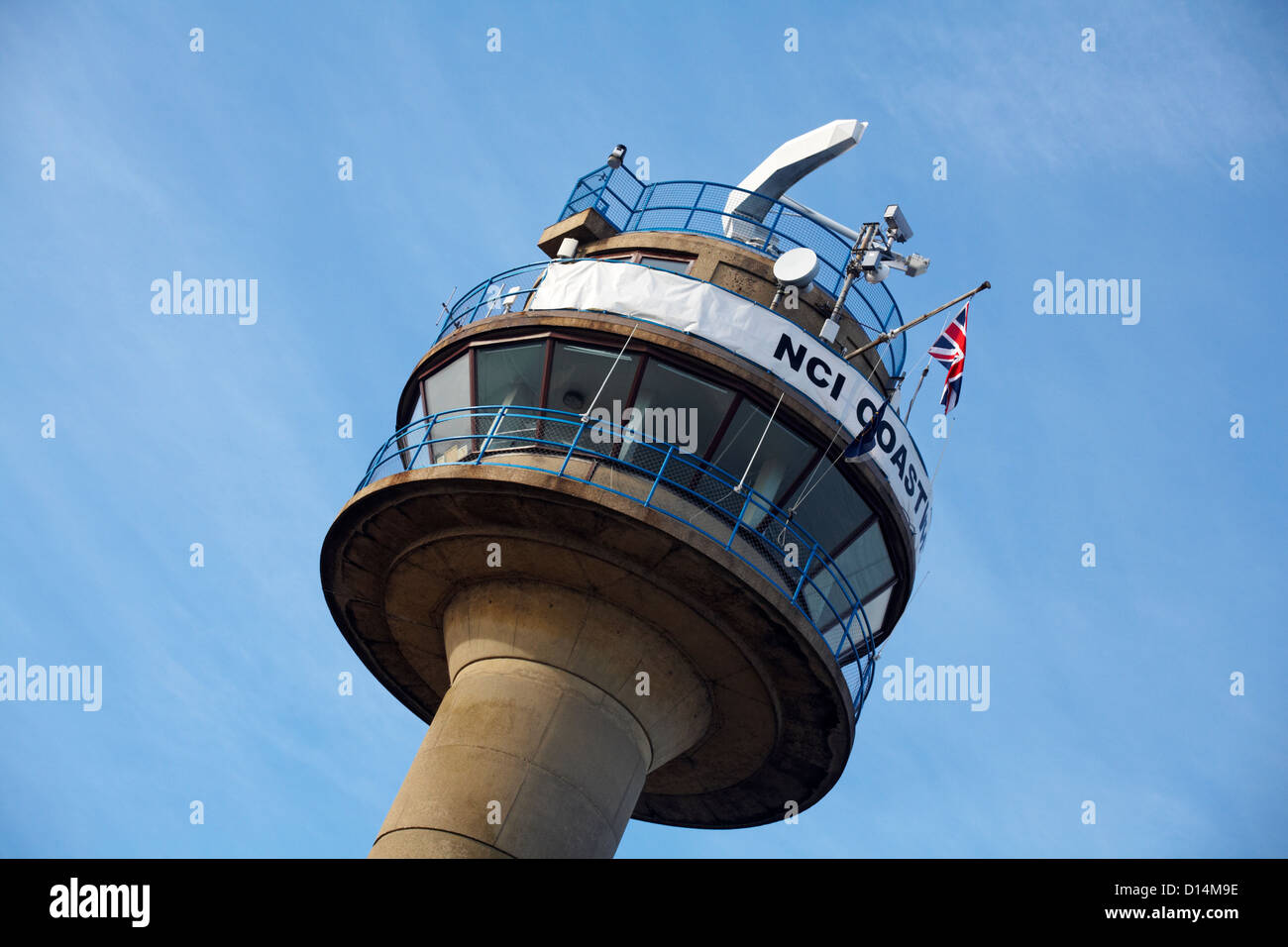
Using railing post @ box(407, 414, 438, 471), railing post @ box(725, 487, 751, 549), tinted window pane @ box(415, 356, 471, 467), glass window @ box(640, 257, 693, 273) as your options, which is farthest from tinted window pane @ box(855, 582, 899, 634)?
railing post @ box(407, 414, 438, 471)

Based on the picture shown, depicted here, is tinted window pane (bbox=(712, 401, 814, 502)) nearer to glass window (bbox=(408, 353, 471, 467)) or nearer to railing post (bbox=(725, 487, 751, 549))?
railing post (bbox=(725, 487, 751, 549))

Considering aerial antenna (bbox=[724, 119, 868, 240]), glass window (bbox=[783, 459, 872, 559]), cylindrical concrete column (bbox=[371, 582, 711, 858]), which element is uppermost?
aerial antenna (bbox=[724, 119, 868, 240])

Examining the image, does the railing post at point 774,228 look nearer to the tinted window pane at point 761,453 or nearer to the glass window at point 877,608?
the tinted window pane at point 761,453

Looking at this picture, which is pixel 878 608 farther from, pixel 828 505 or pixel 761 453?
pixel 761 453

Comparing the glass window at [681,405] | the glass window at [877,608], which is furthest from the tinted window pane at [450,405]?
the glass window at [877,608]

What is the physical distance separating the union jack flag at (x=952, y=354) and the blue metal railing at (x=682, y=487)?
333cm

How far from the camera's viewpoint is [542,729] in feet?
56.9

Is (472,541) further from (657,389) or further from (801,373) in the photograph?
(801,373)

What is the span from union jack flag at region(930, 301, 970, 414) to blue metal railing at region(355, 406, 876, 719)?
3.33m

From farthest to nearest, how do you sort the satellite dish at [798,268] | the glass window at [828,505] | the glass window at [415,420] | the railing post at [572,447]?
1. the satellite dish at [798,268]
2. the glass window at [415,420]
3. the glass window at [828,505]
4. the railing post at [572,447]

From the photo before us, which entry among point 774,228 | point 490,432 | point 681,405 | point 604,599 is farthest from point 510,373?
point 774,228

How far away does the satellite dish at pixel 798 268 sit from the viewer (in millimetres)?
19984

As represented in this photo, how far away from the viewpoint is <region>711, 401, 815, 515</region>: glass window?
18.3m

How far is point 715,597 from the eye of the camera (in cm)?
1714
